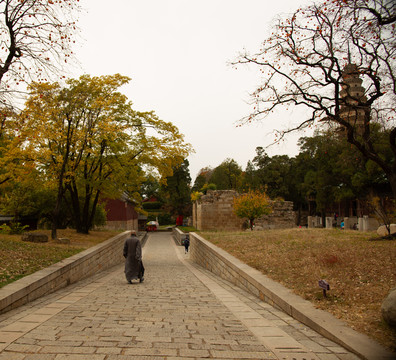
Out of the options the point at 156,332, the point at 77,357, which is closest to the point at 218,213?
the point at 156,332

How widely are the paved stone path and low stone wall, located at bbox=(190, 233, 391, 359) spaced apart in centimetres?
11

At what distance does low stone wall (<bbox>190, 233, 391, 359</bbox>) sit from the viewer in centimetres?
380

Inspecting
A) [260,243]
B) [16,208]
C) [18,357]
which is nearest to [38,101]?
[16,208]

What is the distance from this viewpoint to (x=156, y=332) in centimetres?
429

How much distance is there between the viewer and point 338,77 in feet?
37.6

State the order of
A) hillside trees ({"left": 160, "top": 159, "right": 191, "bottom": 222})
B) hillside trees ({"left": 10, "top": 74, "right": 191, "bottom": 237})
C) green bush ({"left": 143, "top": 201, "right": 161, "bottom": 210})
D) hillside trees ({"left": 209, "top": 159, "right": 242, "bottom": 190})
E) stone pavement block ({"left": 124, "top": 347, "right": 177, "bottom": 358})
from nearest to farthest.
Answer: stone pavement block ({"left": 124, "top": 347, "right": 177, "bottom": 358})
hillside trees ({"left": 10, "top": 74, "right": 191, "bottom": 237})
hillside trees ({"left": 160, "top": 159, "right": 191, "bottom": 222})
hillside trees ({"left": 209, "top": 159, "right": 242, "bottom": 190})
green bush ({"left": 143, "top": 201, "right": 161, "bottom": 210})

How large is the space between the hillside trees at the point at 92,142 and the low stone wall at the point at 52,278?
2.99m

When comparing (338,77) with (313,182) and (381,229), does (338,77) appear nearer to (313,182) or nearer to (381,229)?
(381,229)

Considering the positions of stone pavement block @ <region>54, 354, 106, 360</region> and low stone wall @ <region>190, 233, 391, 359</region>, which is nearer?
stone pavement block @ <region>54, 354, 106, 360</region>

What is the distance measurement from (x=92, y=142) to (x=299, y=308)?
1303 centimetres

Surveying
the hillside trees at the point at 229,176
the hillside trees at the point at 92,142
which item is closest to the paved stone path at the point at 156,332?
the hillside trees at the point at 92,142

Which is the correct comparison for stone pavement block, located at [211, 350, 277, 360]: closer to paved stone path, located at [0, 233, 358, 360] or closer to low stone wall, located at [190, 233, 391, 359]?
paved stone path, located at [0, 233, 358, 360]

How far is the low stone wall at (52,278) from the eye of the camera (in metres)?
5.97

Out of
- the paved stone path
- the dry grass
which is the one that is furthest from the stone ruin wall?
the paved stone path
